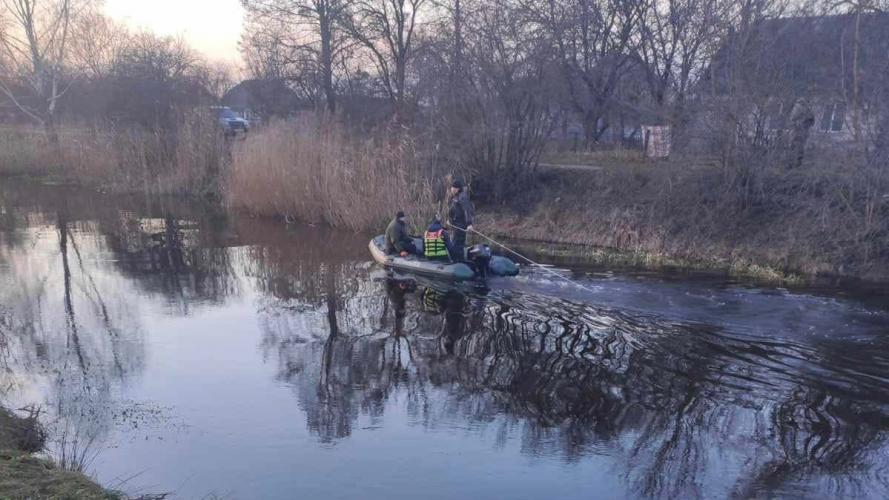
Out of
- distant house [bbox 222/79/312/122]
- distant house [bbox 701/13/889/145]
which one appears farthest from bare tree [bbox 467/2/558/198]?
distant house [bbox 222/79/312/122]

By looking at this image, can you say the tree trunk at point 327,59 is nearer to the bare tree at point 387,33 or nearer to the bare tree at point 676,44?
the bare tree at point 387,33

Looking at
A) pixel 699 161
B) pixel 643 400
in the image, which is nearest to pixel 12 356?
pixel 643 400

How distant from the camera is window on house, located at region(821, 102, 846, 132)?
507 inches

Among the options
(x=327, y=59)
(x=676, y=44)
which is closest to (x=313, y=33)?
(x=327, y=59)

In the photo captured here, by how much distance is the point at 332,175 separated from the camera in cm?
1672

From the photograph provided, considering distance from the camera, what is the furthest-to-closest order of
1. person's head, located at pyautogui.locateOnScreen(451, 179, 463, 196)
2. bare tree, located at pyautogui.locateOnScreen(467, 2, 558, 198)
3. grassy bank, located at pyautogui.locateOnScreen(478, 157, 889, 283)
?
bare tree, located at pyautogui.locateOnScreen(467, 2, 558, 198) → grassy bank, located at pyautogui.locateOnScreen(478, 157, 889, 283) → person's head, located at pyautogui.locateOnScreen(451, 179, 463, 196)

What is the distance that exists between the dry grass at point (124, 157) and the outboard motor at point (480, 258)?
11925 millimetres

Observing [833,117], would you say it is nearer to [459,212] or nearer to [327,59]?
[459,212]

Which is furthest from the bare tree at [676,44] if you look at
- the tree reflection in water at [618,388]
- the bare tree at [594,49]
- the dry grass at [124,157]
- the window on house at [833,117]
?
the dry grass at [124,157]

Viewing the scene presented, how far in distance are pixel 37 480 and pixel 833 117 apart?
13.9m

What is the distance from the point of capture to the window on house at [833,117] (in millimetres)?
12867

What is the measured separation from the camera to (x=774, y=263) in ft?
41.9

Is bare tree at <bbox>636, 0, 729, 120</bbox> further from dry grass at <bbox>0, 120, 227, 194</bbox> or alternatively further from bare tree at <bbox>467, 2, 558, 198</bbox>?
dry grass at <bbox>0, 120, 227, 194</bbox>

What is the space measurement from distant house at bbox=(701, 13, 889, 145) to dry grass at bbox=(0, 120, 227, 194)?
14574mm
